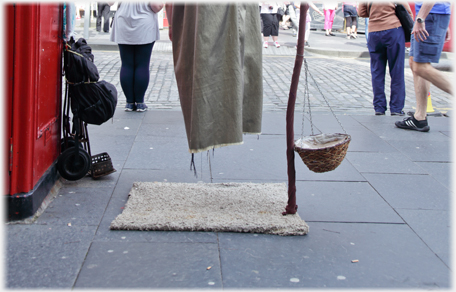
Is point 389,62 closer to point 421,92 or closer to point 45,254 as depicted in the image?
point 421,92

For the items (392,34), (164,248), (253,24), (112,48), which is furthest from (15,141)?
(112,48)

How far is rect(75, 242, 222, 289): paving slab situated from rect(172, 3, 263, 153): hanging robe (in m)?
0.60

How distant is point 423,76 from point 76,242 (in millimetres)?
4247

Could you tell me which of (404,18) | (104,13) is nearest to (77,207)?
(404,18)

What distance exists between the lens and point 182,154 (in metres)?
4.68

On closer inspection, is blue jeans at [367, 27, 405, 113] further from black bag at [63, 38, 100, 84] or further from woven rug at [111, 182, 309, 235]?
black bag at [63, 38, 100, 84]

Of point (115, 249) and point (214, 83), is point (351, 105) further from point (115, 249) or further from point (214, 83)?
point (115, 249)

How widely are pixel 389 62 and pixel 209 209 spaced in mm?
4282

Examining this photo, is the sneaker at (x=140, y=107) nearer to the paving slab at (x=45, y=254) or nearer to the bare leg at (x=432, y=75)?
the bare leg at (x=432, y=75)

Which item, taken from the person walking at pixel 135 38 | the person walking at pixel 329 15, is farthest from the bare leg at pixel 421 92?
the person walking at pixel 329 15

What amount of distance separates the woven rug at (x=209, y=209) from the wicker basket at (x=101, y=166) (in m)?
0.32

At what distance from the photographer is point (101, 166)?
390 cm

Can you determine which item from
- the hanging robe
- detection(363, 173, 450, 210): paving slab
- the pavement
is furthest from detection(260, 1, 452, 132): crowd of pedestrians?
the hanging robe

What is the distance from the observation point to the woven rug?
306 cm
